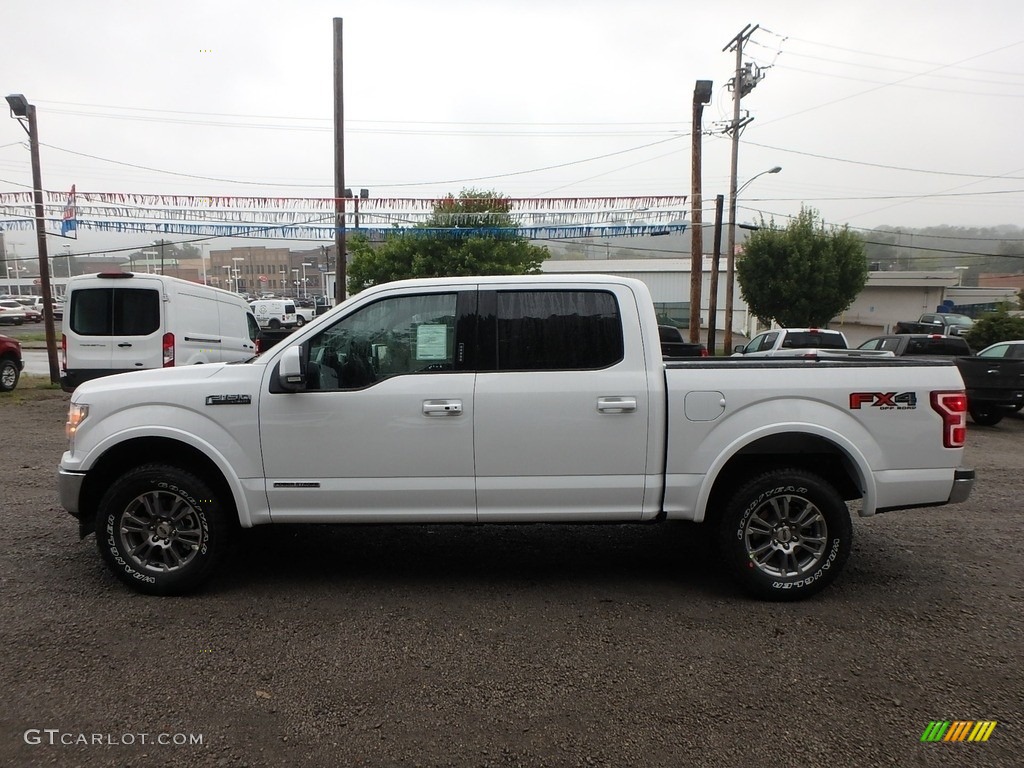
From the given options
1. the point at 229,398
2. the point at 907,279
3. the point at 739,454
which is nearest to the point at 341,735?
the point at 229,398

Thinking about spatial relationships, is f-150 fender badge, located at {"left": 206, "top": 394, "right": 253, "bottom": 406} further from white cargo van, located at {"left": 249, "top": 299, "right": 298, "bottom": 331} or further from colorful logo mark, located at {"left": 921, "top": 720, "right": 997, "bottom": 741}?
white cargo van, located at {"left": 249, "top": 299, "right": 298, "bottom": 331}

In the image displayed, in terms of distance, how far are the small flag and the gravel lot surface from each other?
11787 millimetres

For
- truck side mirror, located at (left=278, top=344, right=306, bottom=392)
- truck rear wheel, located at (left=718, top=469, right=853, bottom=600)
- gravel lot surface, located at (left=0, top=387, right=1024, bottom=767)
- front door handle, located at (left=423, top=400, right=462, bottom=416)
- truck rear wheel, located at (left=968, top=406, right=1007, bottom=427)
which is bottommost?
truck rear wheel, located at (left=968, top=406, right=1007, bottom=427)

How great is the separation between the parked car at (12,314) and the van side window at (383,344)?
2203 inches

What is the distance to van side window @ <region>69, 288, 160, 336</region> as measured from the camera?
12.1m

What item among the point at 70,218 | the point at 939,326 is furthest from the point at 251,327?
the point at 939,326

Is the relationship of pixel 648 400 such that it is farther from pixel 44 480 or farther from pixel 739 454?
pixel 44 480

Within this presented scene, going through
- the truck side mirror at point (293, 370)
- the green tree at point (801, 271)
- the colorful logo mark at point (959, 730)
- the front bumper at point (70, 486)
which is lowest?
the colorful logo mark at point (959, 730)

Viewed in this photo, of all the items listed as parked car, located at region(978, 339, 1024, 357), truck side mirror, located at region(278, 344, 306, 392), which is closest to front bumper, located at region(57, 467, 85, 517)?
truck side mirror, located at region(278, 344, 306, 392)

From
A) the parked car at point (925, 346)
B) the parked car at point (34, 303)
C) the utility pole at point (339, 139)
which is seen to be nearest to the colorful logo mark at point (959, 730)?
the parked car at point (925, 346)

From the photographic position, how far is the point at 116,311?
12.1 meters

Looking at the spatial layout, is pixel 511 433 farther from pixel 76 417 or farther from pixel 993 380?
pixel 993 380

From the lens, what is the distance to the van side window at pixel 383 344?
4.30m

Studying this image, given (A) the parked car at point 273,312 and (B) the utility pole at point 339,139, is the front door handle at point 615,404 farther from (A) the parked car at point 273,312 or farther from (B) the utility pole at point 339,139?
(A) the parked car at point 273,312
